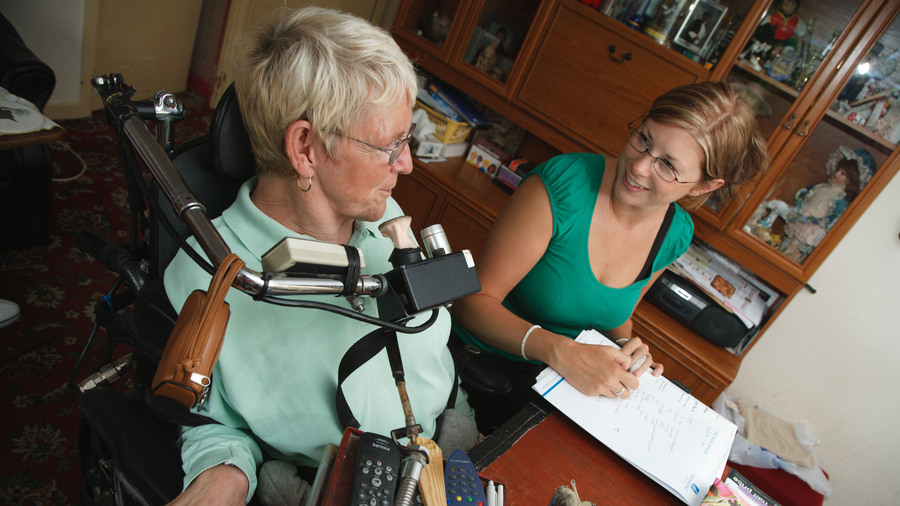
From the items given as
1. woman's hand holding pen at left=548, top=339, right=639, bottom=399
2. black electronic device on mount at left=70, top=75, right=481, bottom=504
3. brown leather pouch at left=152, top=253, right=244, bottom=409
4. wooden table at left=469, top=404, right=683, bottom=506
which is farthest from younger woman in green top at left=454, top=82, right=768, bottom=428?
brown leather pouch at left=152, top=253, right=244, bottom=409

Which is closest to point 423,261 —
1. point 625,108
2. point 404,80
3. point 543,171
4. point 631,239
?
point 404,80

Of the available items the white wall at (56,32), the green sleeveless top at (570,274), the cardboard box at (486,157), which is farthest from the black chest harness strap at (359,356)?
the white wall at (56,32)

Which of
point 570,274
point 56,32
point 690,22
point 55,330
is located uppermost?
point 690,22

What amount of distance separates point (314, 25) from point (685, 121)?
836mm

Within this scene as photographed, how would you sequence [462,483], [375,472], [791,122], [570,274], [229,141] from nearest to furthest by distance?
[375,472], [462,483], [229,141], [570,274], [791,122]

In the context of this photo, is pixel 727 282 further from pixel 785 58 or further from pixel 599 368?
pixel 599 368

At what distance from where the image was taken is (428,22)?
2705 millimetres

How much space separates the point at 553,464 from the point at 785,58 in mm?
1853

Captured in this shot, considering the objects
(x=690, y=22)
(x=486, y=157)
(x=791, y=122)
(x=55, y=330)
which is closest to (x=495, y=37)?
(x=486, y=157)

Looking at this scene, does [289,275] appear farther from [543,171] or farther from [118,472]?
[543,171]

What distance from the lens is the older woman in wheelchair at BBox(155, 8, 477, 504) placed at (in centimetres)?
87

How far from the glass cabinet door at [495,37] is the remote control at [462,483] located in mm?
2046

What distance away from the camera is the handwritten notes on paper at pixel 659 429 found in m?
1.01

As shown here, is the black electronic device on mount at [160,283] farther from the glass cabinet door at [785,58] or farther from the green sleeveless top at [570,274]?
the glass cabinet door at [785,58]
